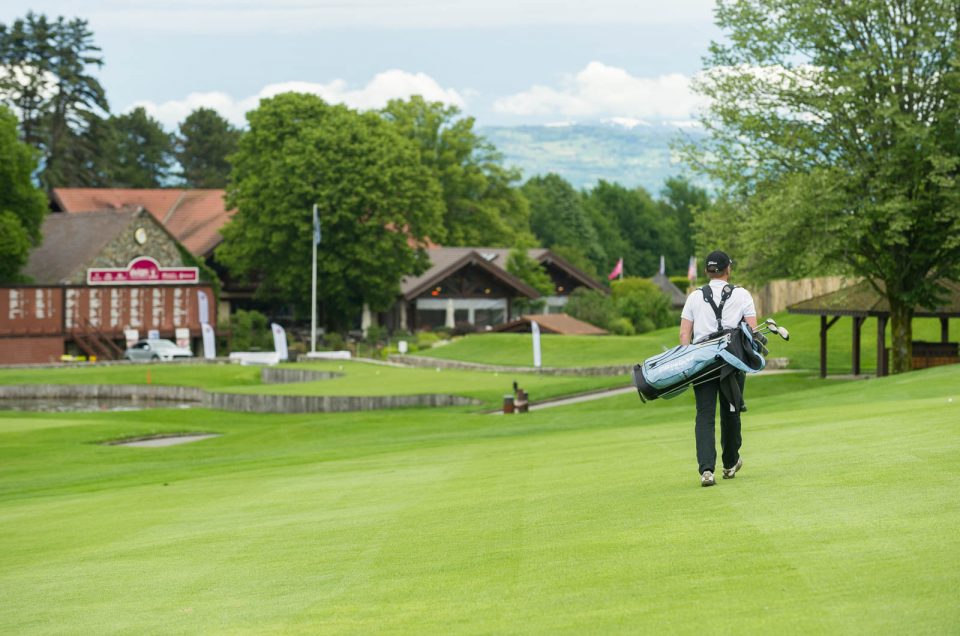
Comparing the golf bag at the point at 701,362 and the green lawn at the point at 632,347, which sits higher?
the golf bag at the point at 701,362

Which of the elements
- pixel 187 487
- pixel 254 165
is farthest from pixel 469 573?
pixel 254 165

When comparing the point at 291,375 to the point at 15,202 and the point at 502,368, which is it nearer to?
the point at 502,368

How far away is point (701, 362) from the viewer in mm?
12414

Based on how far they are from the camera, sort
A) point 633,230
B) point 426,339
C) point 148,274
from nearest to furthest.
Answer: point 426,339 < point 148,274 < point 633,230

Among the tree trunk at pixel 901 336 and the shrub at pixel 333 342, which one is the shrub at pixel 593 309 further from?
the tree trunk at pixel 901 336

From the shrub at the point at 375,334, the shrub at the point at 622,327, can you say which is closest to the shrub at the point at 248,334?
the shrub at the point at 375,334

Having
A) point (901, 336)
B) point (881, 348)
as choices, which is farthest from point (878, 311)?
point (901, 336)

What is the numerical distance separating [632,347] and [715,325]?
56.3 m

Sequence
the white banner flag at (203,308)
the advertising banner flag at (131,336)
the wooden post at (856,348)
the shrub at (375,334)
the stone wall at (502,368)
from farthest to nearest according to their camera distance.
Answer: the shrub at (375,334), the advertising banner flag at (131,336), the white banner flag at (203,308), the stone wall at (502,368), the wooden post at (856,348)

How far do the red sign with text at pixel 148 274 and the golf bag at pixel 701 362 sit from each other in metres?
72.6

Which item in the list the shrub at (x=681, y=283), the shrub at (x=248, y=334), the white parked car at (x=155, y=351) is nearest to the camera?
the white parked car at (x=155, y=351)

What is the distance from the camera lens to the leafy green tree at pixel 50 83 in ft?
356

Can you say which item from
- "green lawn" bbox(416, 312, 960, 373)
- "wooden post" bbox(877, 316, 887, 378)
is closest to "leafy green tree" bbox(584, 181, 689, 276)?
"green lawn" bbox(416, 312, 960, 373)

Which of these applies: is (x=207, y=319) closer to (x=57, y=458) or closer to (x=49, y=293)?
(x=49, y=293)
